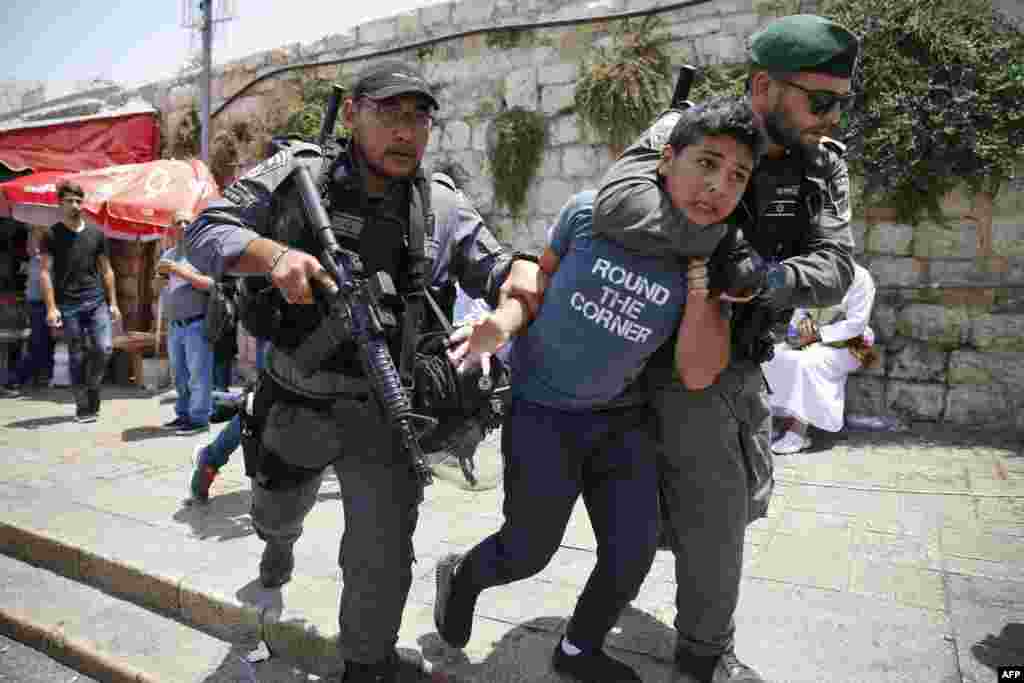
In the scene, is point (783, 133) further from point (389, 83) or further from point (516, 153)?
point (516, 153)

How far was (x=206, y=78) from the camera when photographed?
9.97 meters

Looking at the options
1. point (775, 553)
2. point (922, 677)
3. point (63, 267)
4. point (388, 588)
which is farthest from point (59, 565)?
point (63, 267)

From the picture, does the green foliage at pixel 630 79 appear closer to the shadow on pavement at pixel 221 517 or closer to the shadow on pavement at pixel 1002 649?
the shadow on pavement at pixel 221 517

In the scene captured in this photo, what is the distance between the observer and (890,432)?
20.1 feet

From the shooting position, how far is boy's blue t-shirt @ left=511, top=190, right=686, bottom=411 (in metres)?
2.12

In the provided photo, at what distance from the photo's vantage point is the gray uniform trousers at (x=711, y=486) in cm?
223

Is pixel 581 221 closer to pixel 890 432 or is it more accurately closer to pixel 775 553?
pixel 775 553

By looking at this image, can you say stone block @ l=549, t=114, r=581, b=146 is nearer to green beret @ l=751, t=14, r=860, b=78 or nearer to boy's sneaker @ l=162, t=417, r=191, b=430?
boy's sneaker @ l=162, t=417, r=191, b=430

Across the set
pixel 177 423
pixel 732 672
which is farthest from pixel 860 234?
pixel 177 423

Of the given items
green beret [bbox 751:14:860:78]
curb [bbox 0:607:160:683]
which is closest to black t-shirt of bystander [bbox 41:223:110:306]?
curb [bbox 0:607:160:683]

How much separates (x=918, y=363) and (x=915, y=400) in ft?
1.00

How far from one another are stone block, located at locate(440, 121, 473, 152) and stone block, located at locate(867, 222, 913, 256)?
4.23m

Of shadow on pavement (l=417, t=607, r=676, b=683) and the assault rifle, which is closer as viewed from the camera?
the assault rifle

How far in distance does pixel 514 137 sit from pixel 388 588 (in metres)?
6.22
